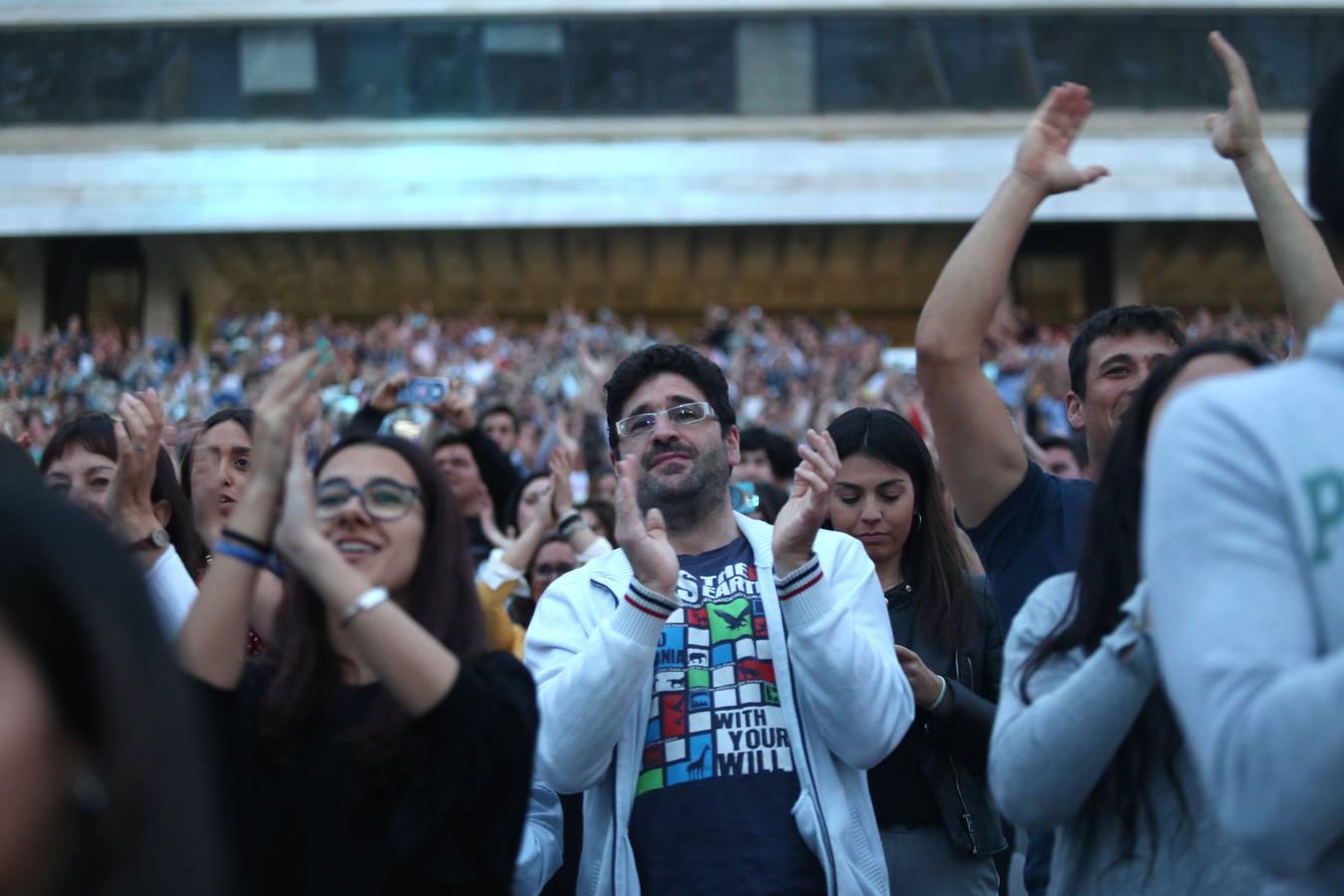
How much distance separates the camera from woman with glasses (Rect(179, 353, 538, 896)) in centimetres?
238

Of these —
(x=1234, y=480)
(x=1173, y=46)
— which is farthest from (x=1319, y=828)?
(x=1173, y=46)

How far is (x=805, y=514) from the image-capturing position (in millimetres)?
3168

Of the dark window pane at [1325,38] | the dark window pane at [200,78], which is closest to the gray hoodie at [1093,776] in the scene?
the dark window pane at [200,78]

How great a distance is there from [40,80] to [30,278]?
3.78 m

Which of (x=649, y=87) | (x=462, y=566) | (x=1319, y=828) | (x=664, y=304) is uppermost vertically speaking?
(x=649, y=87)

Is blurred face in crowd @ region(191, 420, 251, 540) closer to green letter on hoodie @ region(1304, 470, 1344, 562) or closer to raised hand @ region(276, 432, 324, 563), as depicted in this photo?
raised hand @ region(276, 432, 324, 563)

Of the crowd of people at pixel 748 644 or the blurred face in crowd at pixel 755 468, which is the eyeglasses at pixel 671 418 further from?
the blurred face in crowd at pixel 755 468

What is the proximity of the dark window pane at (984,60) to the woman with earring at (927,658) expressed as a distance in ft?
82.0

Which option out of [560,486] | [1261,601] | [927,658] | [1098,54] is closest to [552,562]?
[560,486]

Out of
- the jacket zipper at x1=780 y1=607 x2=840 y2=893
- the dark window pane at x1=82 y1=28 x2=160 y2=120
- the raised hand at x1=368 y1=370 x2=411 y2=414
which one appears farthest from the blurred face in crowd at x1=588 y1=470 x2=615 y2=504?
the dark window pane at x1=82 y1=28 x2=160 y2=120

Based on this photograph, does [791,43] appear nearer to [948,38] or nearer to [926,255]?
[948,38]

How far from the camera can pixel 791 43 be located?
27859 millimetres

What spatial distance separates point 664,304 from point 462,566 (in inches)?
1096

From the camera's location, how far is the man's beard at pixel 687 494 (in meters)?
3.65
